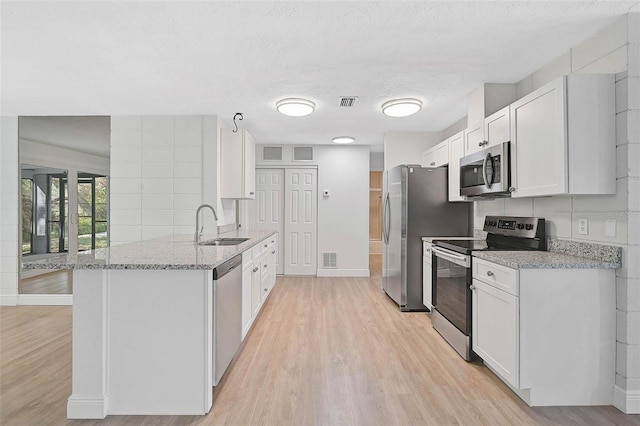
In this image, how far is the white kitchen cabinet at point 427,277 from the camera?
12.3ft

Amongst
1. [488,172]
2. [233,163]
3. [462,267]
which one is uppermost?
[233,163]

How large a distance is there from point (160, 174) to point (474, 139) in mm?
3529

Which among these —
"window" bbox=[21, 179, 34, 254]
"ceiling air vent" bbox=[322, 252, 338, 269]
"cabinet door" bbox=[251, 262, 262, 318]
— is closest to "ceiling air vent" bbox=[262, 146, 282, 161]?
"ceiling air vent" bbox=[322, 252, 338, 269]

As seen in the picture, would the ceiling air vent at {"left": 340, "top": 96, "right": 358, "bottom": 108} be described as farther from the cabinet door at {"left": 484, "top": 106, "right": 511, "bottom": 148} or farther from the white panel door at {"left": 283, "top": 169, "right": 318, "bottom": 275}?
Answer: the white panel door at {"left": 283, "top": 169, "right": 318, "bottom": 275}

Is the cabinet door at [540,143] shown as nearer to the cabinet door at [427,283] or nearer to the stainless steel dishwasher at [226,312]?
the cabinet door at [427,283]

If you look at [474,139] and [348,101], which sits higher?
[348,101]

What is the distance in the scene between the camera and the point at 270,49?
2.57 metres

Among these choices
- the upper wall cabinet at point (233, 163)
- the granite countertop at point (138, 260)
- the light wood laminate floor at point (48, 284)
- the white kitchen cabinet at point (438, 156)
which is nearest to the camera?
the granite countertop at point (138, 260)

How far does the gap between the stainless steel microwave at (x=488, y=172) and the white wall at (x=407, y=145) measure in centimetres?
177

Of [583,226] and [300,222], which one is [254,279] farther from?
[300,222]

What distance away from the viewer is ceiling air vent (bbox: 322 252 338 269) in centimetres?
632

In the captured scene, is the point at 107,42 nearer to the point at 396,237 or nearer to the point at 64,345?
the point at 64,345

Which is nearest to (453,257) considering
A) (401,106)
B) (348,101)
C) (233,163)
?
(401,106)

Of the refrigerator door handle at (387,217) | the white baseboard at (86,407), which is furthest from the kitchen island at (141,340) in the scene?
the refrigerator door handle at (387,217)
